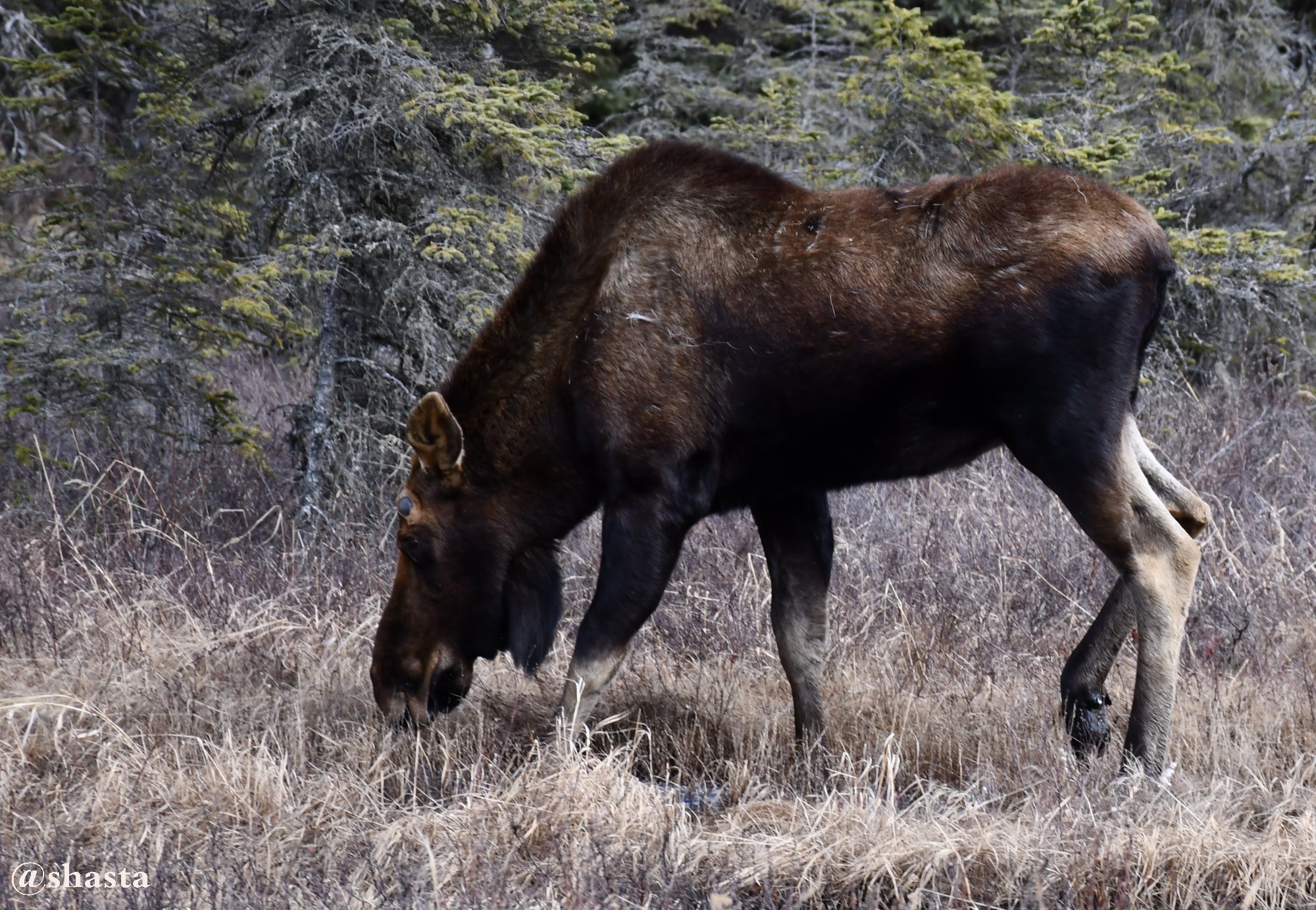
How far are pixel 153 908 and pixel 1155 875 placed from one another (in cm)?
286

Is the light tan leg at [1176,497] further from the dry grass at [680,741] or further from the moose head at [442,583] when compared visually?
the moose head at [442,583]

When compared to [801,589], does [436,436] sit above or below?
above

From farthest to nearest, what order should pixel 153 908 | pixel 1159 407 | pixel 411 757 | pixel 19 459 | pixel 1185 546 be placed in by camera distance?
1. pixel 1159 407
2. pixel 19 459
3. pixel 411 757
4. pixel 1185 546
5. pixel 153 908

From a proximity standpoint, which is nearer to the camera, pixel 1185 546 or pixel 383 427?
pixel 1185 546

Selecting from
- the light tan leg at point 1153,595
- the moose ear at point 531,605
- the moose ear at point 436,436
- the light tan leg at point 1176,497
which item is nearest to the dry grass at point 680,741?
the light tan leg at point 1153,595

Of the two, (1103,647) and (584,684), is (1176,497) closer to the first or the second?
A: (1103,647)

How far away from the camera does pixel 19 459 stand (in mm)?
7227

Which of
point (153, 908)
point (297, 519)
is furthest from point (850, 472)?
point (297, 519)

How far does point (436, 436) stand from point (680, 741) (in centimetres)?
153

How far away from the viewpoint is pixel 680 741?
202 inches

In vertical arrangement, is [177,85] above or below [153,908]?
above

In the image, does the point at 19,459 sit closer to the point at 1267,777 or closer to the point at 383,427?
the point at 383,427

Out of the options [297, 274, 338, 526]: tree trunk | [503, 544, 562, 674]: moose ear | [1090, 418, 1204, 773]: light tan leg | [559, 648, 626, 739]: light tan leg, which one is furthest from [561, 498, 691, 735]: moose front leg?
[297, 274, 338, 526]: tree trunk

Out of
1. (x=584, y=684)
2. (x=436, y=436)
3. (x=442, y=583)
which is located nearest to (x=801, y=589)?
(x=584, y=684)
